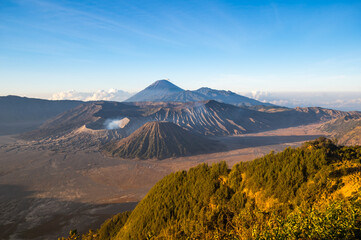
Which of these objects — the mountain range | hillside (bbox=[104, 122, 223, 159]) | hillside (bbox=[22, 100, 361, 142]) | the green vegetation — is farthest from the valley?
hillside (bbox=[22, 100, 361, 142])

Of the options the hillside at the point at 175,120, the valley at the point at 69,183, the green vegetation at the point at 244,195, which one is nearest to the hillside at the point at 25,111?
the hillside at the point at 175,120

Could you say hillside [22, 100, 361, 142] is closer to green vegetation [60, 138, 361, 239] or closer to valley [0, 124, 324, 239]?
valley [0, 124, 324, 239]

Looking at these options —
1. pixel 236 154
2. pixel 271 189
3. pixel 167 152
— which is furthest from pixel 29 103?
pixel 271 189

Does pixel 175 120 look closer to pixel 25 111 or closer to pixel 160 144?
pixel 160 144

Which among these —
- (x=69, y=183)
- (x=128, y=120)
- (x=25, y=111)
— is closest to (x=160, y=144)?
(x=69, y=183)

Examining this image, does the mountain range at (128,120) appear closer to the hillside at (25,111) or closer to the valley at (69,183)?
the hillside at (25,111)

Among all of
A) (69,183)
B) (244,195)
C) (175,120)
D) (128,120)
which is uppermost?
(128,120)
